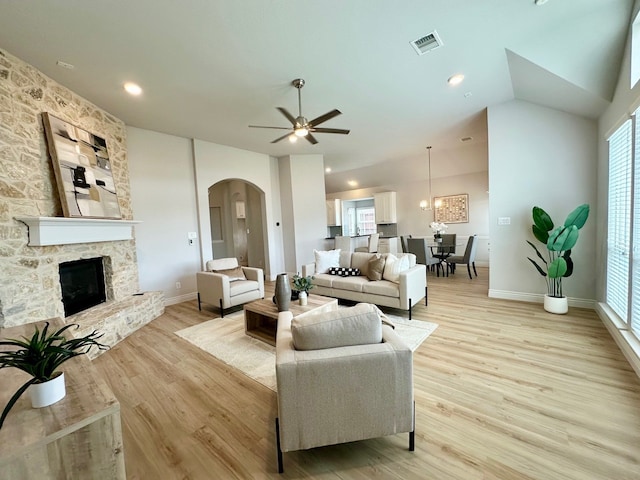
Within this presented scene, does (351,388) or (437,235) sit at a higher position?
(437,235)

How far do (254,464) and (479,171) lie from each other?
8.31 metres

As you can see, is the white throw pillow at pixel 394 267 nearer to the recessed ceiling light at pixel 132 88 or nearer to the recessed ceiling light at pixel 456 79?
the recessed ceiling light at pixel 456 79

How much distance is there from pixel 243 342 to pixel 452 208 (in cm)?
725

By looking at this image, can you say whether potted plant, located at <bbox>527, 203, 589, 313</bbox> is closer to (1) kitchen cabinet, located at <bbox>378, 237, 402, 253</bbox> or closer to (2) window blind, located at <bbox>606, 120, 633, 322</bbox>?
(2) window blind, located at <bbox>606, 120, 633, 322</bbox>

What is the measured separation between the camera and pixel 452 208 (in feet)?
26.1

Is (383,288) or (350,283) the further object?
(350,283)

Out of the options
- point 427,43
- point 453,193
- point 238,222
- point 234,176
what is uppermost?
point 427,43

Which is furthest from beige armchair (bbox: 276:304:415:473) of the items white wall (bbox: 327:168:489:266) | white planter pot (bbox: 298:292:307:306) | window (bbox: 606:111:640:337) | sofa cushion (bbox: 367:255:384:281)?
white wall (bbox: 327:168:489:266)

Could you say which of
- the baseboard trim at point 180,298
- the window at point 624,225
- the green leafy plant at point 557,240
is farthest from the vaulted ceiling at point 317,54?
the baseboard trim at point 180,298

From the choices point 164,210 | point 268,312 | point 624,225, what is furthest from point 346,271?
point 164,210

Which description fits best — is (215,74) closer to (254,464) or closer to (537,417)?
(254,464)

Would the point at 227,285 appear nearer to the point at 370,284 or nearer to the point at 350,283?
the point at 350,283

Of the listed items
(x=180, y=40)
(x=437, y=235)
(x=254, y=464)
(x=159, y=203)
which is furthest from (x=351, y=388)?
(x=437, y=235)

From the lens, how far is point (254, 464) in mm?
1555
